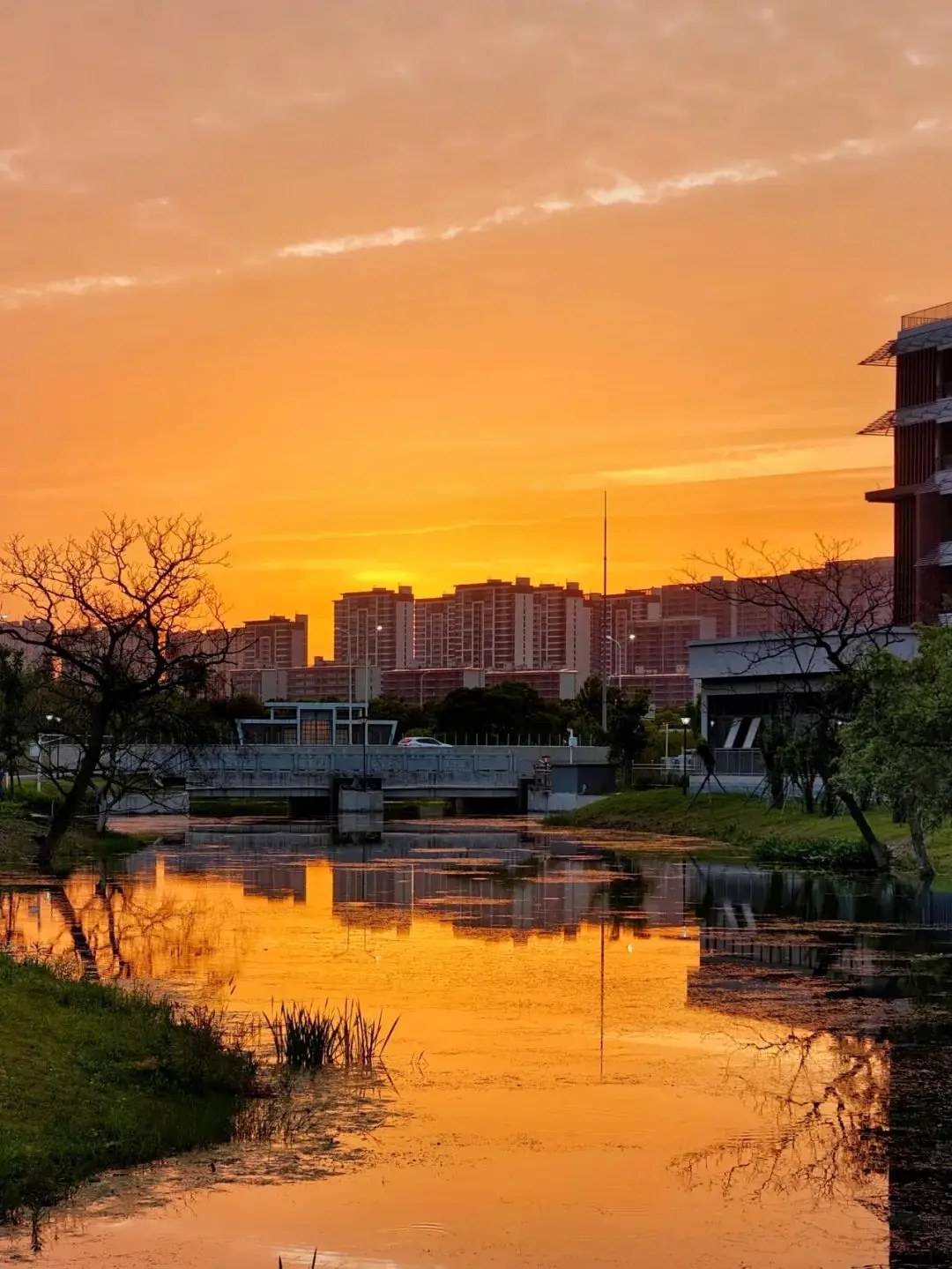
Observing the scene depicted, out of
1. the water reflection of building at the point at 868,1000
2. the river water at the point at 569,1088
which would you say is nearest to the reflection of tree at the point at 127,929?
the river water at the point at 569,1088

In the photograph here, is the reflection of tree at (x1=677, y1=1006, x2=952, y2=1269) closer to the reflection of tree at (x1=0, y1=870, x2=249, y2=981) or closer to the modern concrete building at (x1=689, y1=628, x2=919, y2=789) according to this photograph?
the reflection of tree at (x1=0, y1=870, x2=249, y2=981)

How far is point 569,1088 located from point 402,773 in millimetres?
92533

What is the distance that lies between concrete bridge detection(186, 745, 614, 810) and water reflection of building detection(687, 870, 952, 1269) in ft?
185

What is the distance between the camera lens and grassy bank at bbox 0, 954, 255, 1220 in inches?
704

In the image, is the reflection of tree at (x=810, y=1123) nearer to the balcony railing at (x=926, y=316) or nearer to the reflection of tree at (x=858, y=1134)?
the reflection of tree at (x=858, y=1134)

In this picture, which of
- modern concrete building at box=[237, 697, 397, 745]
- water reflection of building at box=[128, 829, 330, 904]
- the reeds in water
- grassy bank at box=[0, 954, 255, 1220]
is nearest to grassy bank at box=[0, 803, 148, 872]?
water reflection of building at box=[128, 829, 330, 904]

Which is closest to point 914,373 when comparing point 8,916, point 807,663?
point 807,663

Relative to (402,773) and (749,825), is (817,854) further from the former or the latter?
(402,773)

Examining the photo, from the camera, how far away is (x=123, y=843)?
3012 inches

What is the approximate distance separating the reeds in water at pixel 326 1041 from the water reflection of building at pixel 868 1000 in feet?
20.5

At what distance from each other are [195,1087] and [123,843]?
185 ft

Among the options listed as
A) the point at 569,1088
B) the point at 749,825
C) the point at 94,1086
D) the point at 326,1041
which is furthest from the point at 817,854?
the point at 94,1086

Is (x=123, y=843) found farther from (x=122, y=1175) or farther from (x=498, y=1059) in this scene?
(x=122, y=1175)

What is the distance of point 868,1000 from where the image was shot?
31344 mm
